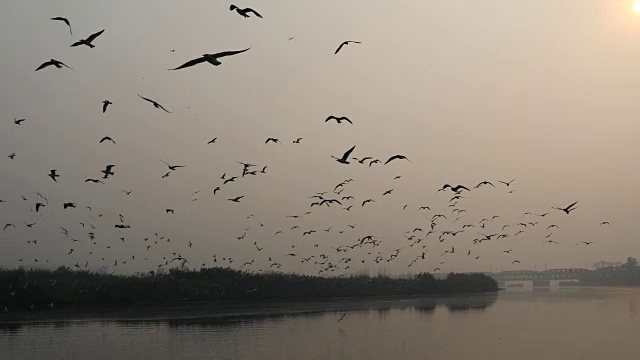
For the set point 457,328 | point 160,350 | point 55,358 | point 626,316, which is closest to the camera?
point 55,358

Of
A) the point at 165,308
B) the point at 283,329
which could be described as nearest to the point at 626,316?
the point at 283,329

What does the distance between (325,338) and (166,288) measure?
110 feet

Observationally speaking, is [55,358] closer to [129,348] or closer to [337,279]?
[129,348]

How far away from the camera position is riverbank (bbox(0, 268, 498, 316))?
51.1m

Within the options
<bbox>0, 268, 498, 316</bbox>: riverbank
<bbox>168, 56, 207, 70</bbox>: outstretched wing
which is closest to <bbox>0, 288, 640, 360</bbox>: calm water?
<bbox>0, 268, 498, 316</bbox>: riverbank

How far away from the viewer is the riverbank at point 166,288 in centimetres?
5112

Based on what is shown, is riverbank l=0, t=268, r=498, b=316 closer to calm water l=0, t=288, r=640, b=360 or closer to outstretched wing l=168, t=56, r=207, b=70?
calm water l=0, t=288, r=640, b=360

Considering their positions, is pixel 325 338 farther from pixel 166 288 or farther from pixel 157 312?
pixel 166 288

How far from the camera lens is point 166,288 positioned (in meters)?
60.9

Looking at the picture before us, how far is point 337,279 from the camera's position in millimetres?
79688

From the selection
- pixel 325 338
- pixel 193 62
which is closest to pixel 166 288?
pixel 325 338

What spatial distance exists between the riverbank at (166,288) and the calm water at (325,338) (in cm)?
935

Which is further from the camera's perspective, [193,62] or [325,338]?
[325,338]

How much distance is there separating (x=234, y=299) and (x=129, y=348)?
3786 centimetres
